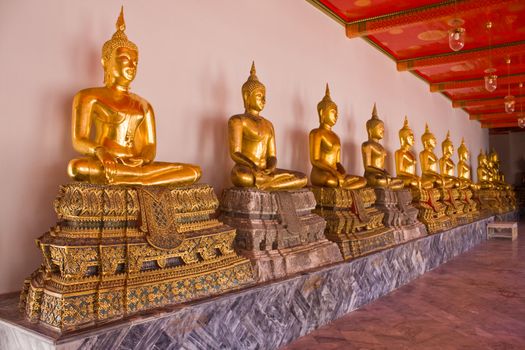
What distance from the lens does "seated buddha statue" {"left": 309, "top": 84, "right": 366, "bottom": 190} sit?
13.1 ft

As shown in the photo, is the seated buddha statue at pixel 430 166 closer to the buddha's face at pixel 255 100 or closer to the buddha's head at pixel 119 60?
the buddha's face at pixel 255 100

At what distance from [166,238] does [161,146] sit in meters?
1.09

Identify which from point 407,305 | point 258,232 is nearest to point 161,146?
point 258,232

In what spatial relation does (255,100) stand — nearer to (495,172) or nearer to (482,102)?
(482,102)

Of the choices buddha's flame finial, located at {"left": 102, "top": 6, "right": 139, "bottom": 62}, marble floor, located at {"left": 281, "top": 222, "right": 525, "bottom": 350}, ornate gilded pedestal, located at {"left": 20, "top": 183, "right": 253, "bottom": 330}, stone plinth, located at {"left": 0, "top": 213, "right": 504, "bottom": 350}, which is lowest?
marble floor, located at {"left": 281, "top": 222, "right": 525, "bottom": 350}

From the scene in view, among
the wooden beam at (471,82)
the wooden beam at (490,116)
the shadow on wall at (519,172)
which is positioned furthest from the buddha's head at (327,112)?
the shadow on wall at (519,172)

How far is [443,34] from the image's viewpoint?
6.05 meters

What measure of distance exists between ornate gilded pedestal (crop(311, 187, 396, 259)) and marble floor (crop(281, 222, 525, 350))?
18.7 inches

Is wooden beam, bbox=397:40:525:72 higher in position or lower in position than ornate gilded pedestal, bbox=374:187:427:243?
higher

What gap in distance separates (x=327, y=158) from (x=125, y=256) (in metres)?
2.49

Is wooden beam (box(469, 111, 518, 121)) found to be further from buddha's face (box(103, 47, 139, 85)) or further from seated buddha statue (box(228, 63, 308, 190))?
buddha's face (box(103, 47, 139, 85))

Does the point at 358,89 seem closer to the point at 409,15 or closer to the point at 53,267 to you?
the point at 409,15

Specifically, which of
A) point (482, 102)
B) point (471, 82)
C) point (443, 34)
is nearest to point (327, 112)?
point (443, 34)

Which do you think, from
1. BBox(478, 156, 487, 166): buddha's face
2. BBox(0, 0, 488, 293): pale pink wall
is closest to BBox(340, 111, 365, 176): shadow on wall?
BBox(0, 0, 488, 293): pale pink wall
